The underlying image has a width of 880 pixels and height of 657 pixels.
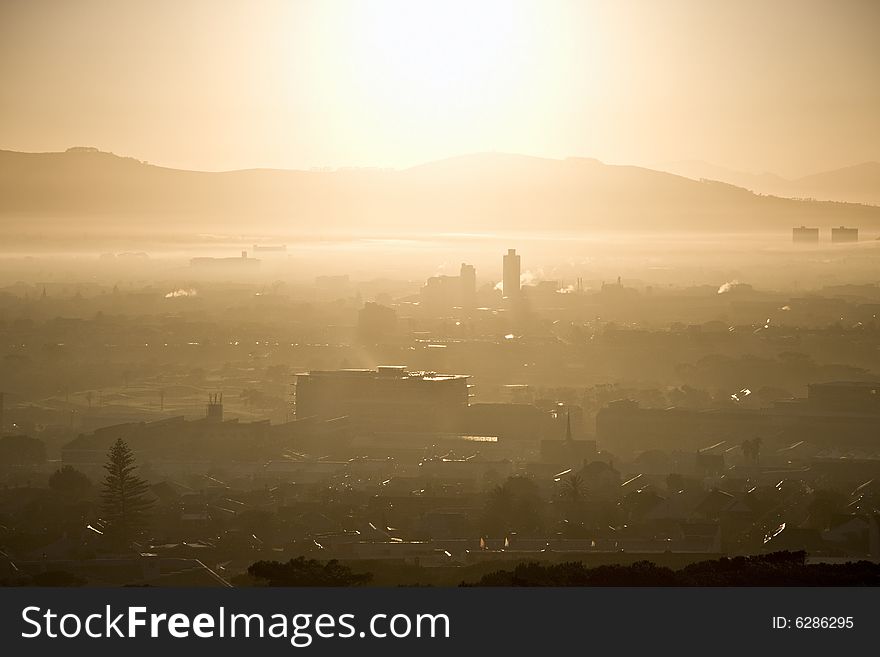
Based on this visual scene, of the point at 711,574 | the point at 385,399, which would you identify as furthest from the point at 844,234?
the point at 711,574

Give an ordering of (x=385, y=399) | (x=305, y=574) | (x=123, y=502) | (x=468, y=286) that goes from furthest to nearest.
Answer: (x=468, y=286), (x=385, y=399), (x=123, y=502), (x=305, y=574)

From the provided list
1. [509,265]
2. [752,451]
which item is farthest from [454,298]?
[752,451]

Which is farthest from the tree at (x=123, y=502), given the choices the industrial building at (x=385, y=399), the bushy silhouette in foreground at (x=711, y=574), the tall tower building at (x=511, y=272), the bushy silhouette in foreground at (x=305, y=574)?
the tall tower building at (x=511, y=272)

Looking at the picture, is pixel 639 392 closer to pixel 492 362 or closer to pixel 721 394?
pixel 721 394

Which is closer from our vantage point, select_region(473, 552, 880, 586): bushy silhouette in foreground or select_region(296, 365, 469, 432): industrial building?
select_region(473, 552, 880, 586): bushy silhouette in foreground

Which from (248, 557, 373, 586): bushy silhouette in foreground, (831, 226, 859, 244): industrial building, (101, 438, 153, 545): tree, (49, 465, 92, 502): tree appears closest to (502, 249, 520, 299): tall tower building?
(831, 226, 859, 244): industrial building

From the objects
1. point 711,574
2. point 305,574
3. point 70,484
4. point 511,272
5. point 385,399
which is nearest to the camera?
point 711,574

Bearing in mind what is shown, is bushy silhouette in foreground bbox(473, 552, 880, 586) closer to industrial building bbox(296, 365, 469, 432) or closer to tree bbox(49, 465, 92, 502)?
tree bbox(49, 465, 92, 502)

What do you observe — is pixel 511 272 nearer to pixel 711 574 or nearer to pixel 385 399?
pixel 385 399
